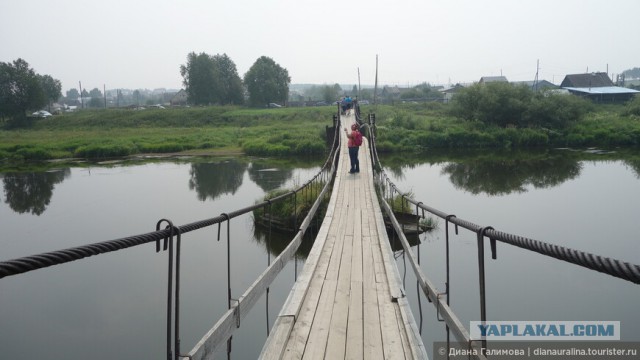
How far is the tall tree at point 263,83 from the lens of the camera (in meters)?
58.1

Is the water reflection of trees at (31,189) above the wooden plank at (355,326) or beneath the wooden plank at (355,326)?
beneath

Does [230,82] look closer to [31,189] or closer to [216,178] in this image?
[216,178]

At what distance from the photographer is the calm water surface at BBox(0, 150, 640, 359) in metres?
7.66

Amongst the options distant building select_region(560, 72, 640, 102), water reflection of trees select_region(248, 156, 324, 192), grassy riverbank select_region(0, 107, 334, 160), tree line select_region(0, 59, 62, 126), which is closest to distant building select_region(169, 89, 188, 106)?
grassy riverbank select_region(0, 107, 334, 160)

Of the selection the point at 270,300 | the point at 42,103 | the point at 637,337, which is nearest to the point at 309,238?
the point at 270,300

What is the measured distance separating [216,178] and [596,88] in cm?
4759

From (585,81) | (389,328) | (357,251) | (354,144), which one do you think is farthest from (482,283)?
(585,81)

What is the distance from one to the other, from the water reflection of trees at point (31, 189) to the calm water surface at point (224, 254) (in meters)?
0.10

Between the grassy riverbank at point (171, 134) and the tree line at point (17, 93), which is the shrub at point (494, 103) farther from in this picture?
the tree line at point (17, 93)

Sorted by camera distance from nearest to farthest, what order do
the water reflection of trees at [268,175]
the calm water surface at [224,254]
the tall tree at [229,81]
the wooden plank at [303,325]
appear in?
the wooden plank at [303,325]
the calm water surface at [224,254]
the water reflection of trees at [268,175]
the tall tree at [229,81]

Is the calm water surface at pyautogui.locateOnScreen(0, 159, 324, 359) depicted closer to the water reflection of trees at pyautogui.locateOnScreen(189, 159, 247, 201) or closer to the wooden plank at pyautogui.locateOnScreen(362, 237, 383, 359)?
the water reflection of trees at pyautogui.locateOnScreen(189, 159, 247, 201)

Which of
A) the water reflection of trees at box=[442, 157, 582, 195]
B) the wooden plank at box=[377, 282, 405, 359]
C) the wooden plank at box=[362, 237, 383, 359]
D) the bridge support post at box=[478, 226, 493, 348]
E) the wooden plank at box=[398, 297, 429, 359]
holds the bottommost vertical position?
the water reflection of trees at box=[442, 157, 582, 195]

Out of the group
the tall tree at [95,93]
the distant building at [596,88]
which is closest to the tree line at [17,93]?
the distant building at [596,88]

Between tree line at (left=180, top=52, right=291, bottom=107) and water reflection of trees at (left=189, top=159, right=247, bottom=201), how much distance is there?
3193 centimetres
